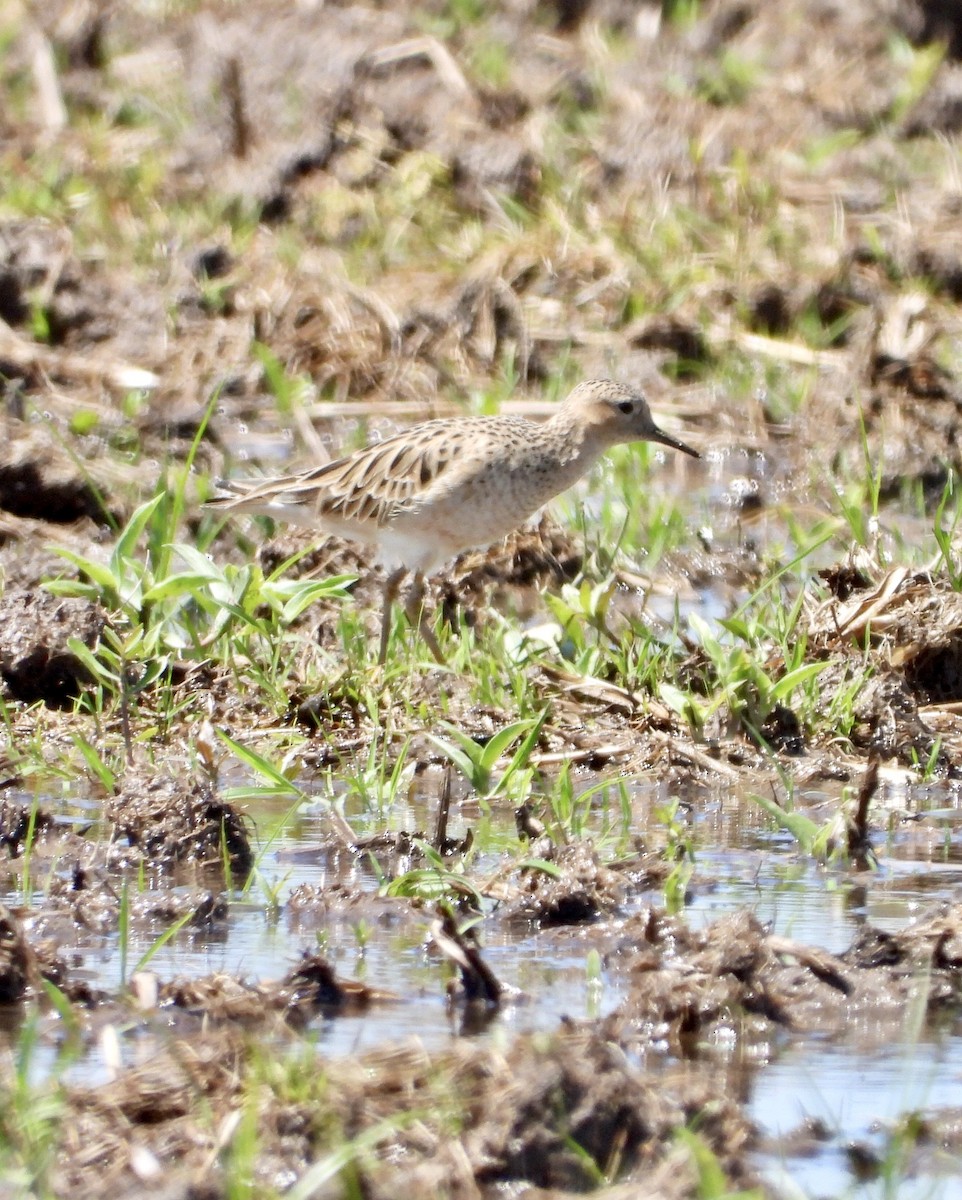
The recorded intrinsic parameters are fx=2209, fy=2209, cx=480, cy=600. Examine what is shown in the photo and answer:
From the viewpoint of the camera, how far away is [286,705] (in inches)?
250

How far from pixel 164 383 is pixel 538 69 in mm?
4154

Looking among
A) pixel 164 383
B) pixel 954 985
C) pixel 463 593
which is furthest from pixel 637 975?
pixel 164 383

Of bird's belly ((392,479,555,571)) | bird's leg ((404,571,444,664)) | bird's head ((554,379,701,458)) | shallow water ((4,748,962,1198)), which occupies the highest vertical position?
bird's head ((554,379,701,458))

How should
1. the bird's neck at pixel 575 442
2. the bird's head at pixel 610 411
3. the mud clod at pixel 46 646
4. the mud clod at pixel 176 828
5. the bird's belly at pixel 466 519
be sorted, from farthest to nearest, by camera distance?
the bird's head at pixel 610 411 < the bird's neck at pixel 575 442 < the bird's belly at pixel 466 519 < the mud clod at pixel 46 646 < the mud clod at pixel 176 828

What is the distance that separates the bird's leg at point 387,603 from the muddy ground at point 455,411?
0.18 metres

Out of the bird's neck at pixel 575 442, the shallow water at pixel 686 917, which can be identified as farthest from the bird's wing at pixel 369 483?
the shallow water at pixel 686 917

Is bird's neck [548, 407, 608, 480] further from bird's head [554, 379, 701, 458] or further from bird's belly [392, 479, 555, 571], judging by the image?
bird's belly [392, 479, 555, 571]

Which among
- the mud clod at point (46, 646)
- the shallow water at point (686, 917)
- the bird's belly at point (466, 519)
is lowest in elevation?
the shallow water at point (686, 917)

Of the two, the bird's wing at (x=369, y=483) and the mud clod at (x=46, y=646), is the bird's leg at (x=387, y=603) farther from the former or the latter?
the mud clod at (x=46, y=646)

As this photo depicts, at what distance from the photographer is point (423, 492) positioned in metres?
7.40

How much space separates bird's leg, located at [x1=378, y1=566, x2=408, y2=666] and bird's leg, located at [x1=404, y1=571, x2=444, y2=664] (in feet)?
0.17

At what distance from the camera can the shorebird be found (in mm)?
7371

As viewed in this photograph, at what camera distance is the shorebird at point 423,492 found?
7371 millimetres

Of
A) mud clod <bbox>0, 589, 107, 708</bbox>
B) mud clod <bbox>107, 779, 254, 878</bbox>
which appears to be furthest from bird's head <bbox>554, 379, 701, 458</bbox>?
mud clod <bbox>107, 779, 254, 878</bbox>
